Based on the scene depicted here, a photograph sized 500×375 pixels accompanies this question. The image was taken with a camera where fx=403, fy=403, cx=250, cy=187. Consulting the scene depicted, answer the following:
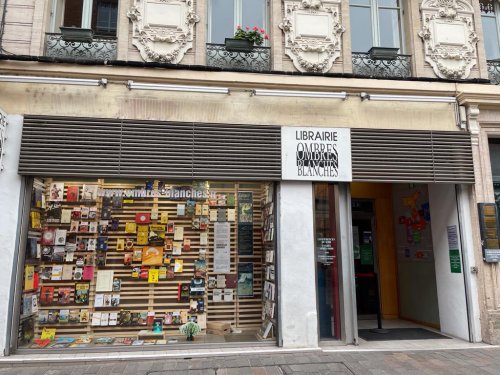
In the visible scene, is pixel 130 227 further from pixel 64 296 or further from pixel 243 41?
pixel 243 41

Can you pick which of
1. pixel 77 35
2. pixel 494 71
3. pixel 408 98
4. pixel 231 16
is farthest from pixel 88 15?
pixel 494 71

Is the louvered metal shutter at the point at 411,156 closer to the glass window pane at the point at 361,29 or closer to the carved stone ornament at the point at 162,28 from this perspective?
the glass window pane at the point at 361,29

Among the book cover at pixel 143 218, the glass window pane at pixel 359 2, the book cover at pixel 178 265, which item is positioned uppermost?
the glass window pane at pixel 359 2

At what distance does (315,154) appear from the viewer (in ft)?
24.7

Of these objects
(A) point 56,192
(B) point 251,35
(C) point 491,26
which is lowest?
(A) point 56,192

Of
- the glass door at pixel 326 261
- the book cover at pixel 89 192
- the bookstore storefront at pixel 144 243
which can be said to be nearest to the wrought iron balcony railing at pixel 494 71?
the glass door at pixel 326 261

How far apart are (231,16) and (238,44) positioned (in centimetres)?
92

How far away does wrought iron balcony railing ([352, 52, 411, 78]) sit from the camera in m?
8.18

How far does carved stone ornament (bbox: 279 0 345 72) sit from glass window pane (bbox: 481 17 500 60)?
3.56m

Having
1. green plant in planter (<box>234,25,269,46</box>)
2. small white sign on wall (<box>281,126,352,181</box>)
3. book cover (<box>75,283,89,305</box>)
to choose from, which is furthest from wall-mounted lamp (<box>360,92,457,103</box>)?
book cover (<box>75,283,89,305</box>)

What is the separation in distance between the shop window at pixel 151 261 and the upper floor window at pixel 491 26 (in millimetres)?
6011

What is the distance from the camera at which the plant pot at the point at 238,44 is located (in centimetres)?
777

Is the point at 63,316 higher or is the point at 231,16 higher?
the point at 231,16

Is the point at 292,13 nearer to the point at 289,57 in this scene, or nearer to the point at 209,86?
the point at 289,57
